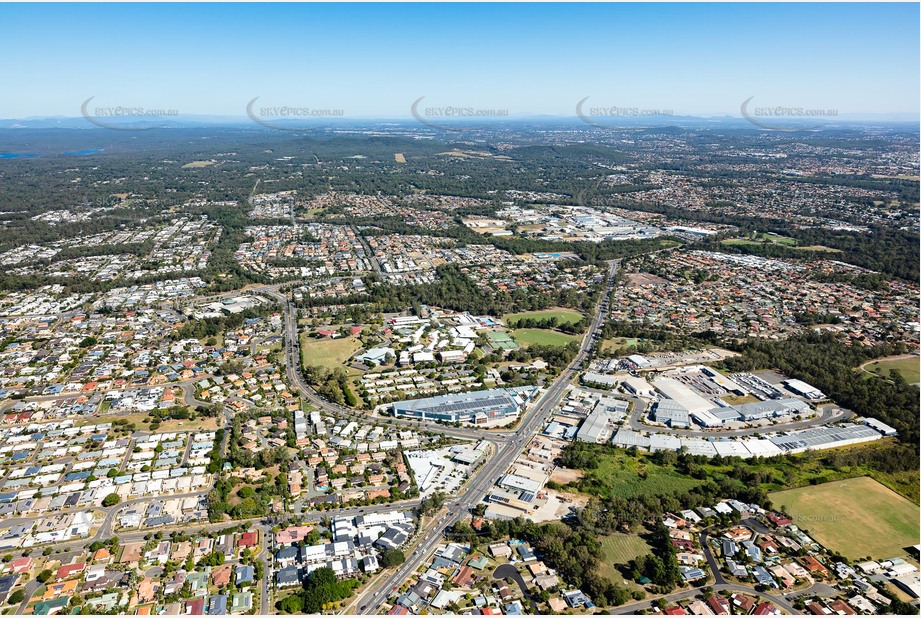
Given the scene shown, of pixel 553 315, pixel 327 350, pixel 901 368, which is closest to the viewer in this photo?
pixel 901 368

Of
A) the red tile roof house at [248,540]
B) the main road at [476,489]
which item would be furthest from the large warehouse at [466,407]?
the red tile roof house at [248,540]

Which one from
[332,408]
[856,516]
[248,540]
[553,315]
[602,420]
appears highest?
[248,540]

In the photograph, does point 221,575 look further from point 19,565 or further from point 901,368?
point 901,368

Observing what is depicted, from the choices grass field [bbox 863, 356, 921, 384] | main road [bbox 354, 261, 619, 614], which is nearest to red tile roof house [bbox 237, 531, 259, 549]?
main road [bbox 354, 261, 619, 614]

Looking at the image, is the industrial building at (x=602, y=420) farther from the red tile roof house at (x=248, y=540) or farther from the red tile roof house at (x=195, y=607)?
the red tile roof house at (x=195, y=607)

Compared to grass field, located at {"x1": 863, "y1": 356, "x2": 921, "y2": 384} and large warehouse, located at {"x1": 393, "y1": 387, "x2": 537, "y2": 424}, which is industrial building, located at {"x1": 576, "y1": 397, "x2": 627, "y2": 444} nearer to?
large warehouse, located at {"x1": 393, "y1": 387, "x2": 537, "y2": 424}

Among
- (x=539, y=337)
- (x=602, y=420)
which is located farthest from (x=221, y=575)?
(x=539, y=337)

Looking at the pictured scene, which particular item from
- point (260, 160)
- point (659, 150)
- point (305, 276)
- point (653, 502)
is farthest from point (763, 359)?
point (659, 150)
